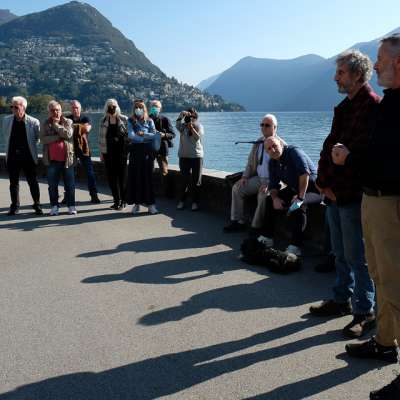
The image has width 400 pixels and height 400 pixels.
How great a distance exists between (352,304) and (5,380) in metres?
2.59

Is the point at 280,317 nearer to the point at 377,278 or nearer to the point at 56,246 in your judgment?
the point at 377,278

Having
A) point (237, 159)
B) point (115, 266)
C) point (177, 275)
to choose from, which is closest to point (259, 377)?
point (177, 275)

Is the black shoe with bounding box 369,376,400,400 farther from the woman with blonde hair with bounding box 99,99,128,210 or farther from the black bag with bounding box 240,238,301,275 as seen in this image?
the woman with blonde hair with bounding box 99,99,128,210

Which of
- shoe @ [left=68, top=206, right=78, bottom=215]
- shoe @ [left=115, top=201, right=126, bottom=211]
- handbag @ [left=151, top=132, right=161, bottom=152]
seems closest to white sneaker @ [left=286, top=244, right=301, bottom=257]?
handbag @ [left=151, top=132, right=161, bottom=152]

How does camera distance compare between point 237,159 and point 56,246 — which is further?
point 237,159

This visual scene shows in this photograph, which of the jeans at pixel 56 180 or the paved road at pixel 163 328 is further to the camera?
the jeans at pixel 56 180

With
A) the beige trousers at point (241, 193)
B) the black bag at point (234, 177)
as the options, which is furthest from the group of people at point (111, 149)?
the beige trousers at point (241, 193)

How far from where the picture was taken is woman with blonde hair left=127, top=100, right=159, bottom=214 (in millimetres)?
8508

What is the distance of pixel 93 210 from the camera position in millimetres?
9031

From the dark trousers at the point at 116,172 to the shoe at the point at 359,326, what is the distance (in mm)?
5965

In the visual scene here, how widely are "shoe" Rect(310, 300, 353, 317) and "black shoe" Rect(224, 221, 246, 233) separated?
300cm

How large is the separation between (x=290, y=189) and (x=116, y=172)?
403cm

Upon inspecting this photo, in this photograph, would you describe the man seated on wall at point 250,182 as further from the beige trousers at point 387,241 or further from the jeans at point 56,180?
the beige trousers at point 387,241

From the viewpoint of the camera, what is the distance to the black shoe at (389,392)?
2766 mm
